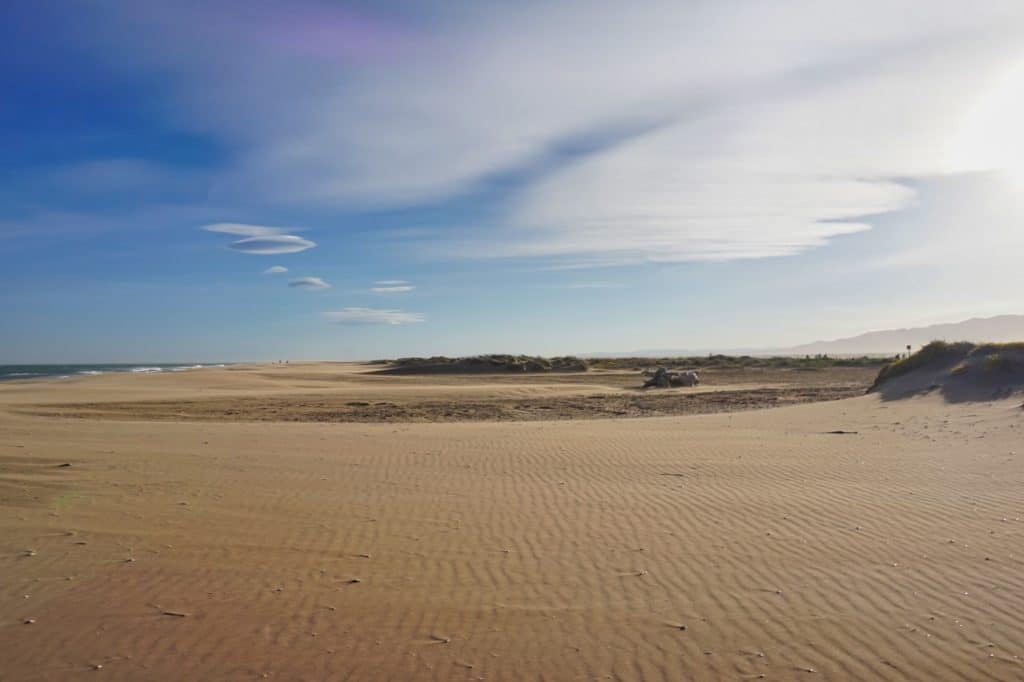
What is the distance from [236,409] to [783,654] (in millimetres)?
23043

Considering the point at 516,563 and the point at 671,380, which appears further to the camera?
the point at 671,380

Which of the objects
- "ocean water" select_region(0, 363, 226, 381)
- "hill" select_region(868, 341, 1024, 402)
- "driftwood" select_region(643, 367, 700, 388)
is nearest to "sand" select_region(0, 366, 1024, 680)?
"hill" select_region(868, 341, 1024, 402)

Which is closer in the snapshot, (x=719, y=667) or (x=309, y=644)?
(x=719, y=667)

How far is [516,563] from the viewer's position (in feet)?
23.0

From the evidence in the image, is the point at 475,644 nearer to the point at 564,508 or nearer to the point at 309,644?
the point at 309,644

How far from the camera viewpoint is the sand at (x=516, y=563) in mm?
4953

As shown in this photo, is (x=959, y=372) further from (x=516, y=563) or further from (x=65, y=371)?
(x=65, y=371)

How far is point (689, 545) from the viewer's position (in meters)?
7.48

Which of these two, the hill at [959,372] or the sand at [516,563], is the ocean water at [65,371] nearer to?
the sand at [516,563]

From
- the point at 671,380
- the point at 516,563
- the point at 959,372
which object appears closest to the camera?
the point at 516,563

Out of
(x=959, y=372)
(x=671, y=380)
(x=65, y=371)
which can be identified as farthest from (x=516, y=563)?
(x=65, y=371)

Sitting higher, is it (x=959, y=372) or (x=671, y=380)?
(x=959, y=372)

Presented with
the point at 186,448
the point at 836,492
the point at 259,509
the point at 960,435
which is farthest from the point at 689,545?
the point at 186,448

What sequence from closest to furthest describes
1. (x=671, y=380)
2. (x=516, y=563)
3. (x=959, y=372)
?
(x=516, y=563)
(x=959, y=372)
(x=671, y=380)
